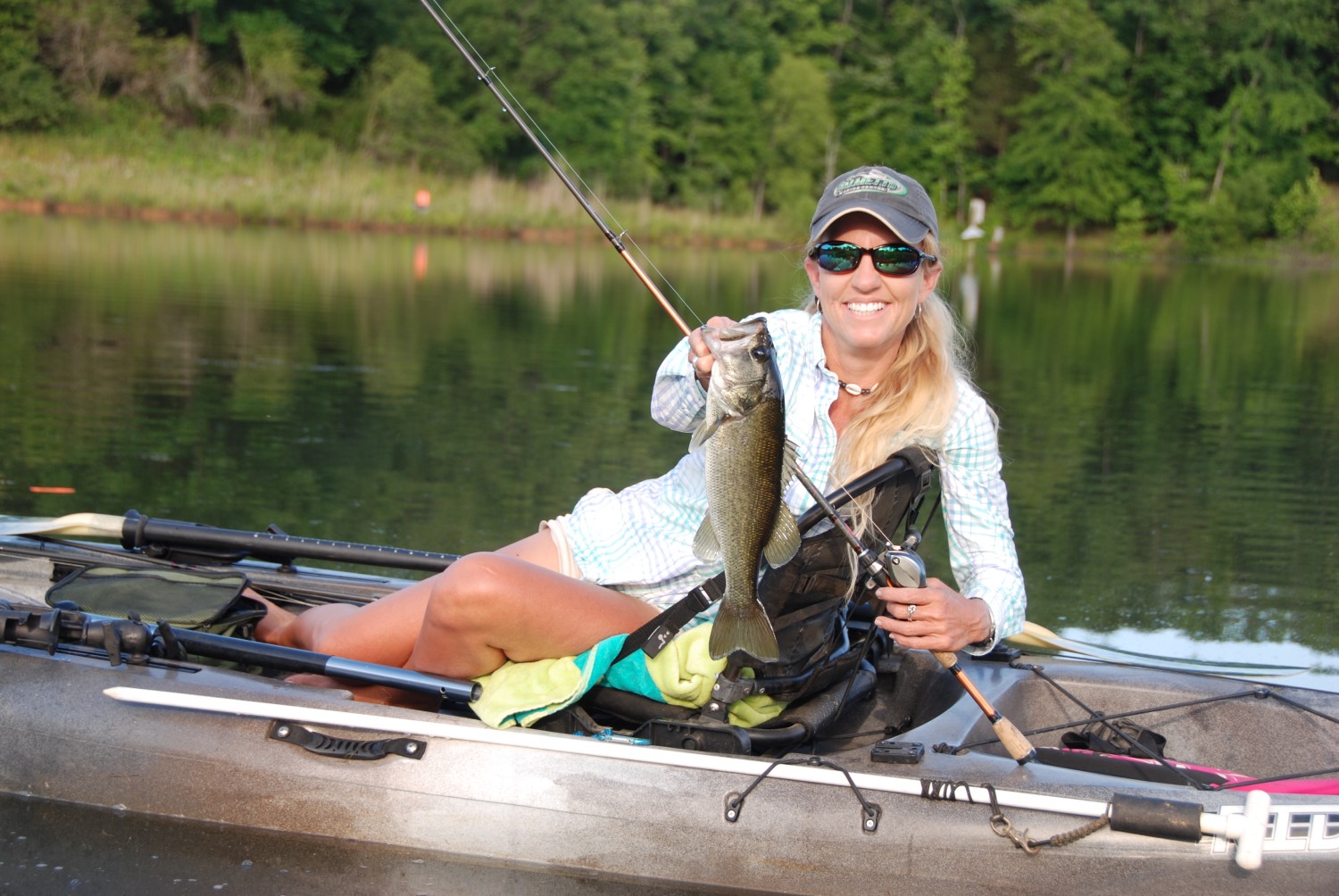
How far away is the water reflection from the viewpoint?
8211 millimetres

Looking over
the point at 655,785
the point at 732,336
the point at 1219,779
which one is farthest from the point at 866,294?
the point at 1219,779

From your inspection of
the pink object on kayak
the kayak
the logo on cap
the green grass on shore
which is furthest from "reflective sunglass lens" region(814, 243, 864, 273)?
the green grass on shore

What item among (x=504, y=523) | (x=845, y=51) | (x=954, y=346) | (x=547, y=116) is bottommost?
(x=504, y=523)

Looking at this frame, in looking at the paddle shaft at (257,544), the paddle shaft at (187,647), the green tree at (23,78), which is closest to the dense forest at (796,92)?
the green tree at (23,78)

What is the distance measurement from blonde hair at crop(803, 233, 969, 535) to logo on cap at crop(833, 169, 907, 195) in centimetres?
16

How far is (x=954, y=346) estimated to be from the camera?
4.34 meters

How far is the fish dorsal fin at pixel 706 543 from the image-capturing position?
3.65 metres

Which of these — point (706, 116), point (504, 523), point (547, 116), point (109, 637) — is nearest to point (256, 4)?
point (547, 116)

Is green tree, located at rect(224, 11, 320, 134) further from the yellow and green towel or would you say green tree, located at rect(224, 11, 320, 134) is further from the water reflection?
the yellow and green towel

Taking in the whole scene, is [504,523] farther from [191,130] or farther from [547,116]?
[547,116]

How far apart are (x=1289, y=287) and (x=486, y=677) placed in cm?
Result: 3363

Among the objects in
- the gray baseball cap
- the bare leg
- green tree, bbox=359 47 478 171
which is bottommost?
the bare leg

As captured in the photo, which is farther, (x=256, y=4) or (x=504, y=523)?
(x=256, y=4)

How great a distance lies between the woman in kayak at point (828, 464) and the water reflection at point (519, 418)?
2.72 feet
